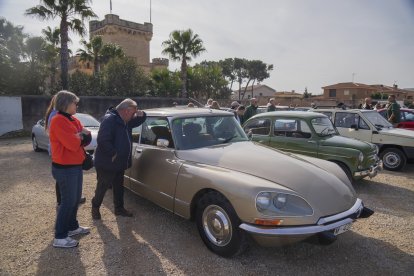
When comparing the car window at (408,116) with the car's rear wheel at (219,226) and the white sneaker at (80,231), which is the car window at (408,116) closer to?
the car's rear wheel at (219,226)

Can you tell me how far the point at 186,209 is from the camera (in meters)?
3.85

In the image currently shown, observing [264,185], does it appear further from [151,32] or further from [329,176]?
[151,32]

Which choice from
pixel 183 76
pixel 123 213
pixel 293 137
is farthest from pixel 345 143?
pixel 183 76

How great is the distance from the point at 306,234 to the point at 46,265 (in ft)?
9.18

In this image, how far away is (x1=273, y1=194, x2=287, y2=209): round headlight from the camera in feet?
10.2

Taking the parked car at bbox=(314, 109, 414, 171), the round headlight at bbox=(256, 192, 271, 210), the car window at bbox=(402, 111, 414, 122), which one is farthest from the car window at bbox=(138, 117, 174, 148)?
the car window at bbox=(402, 111, 414, 122)

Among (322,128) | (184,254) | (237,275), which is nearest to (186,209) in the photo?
(184,254)

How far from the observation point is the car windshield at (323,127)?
21.9 feet

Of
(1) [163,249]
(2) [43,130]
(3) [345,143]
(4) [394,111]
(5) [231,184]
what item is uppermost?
(4) [394,111]

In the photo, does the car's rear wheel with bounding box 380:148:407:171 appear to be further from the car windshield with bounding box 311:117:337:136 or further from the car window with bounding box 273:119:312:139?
the car window with bounding box 273:119:312:139

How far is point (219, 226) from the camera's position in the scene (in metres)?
3.46

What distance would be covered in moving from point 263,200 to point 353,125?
636cm

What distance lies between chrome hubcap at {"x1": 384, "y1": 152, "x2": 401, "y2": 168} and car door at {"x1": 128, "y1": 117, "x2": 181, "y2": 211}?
256 inches

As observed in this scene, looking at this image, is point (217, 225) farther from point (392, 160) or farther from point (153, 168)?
point (392, 160)
